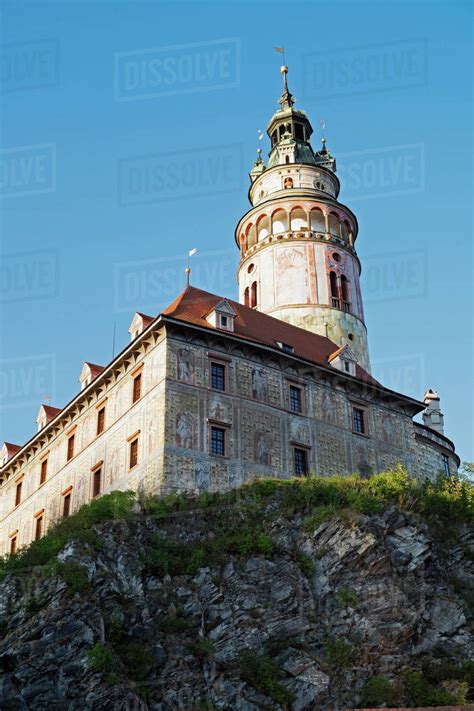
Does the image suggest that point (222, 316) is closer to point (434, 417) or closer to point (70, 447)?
point (70, 447)

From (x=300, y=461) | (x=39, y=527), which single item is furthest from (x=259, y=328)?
(x=39, y=527)

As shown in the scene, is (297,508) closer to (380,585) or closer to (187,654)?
(380,585)

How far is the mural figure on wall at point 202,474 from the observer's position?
3286 centimetres

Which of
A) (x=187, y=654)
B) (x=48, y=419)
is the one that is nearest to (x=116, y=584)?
(x=187, y=654)

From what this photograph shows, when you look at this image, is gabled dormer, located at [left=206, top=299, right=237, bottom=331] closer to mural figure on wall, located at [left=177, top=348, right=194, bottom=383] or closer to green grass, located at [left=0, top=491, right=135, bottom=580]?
mural figure on wall, located at [left=177, top=348, right=194, bottom=383]

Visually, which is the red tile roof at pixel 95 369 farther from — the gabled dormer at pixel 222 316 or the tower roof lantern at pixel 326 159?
the tower roof lantern at pixel 326 159

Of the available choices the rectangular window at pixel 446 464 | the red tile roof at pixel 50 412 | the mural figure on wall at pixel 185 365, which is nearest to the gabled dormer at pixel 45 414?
the red tile roof at pixel 50 412

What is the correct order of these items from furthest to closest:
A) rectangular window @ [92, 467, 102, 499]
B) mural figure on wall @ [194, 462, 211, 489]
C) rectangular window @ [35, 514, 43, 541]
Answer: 1. rectangular window @ [35, 514, 43, 541]
2. rectangular window @ [92, 467, 102, 499]
3. mural figure on wall @ [194, 462, 211, 489]

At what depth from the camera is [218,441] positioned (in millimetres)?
34344

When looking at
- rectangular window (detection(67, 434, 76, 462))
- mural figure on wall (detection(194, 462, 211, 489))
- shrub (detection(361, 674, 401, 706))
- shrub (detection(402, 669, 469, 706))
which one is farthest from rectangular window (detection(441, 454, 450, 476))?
shrub (detection(361, 674, 401, 706))

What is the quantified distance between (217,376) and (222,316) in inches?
108

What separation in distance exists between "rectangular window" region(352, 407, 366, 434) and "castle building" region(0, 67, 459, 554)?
83 millimetres

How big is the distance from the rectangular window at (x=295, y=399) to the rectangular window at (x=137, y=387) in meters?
6.38

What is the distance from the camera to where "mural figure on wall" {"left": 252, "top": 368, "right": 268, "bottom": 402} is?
119ft
